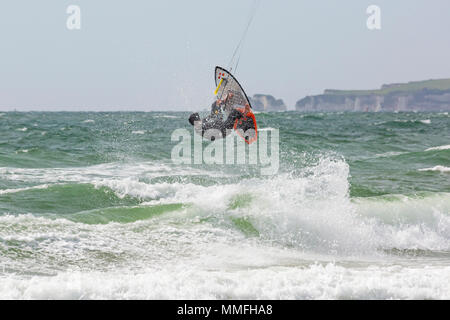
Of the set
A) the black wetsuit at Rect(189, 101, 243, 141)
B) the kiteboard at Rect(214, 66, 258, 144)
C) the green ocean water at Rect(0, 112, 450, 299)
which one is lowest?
the green ocean water at Rect(0, 112, 450, 299)

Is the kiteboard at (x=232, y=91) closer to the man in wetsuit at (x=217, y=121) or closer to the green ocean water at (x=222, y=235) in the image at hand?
the man in wetsuit at (x=217, y=121)

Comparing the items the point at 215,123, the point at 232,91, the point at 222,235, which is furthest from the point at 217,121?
the point at 222,235

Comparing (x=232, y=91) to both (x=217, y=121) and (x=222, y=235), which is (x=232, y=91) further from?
(x=222, y=235)

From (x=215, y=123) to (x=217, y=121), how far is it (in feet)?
0.19

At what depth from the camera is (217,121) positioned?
33.5ft

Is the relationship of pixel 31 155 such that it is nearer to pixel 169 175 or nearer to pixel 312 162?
pixel 169 175

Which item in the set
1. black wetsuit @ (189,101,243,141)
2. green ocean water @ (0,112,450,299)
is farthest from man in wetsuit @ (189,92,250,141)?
green ocean water @ (0,112,450,299)

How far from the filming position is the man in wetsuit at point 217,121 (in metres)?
10.2

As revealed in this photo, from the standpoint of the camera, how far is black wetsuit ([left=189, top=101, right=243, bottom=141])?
33.4 feet

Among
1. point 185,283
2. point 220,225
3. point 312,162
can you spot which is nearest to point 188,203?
point 220,225

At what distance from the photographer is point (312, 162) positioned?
18.5 meters

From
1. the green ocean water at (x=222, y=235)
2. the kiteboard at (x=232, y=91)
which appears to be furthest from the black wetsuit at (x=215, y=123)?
the green ocean water at (x=222, y=235)

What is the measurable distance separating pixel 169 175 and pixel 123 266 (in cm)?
851

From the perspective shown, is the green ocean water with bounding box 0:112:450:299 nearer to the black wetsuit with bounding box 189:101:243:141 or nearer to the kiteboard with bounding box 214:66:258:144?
the black wetsuit with bounding box 189:101:243:141
